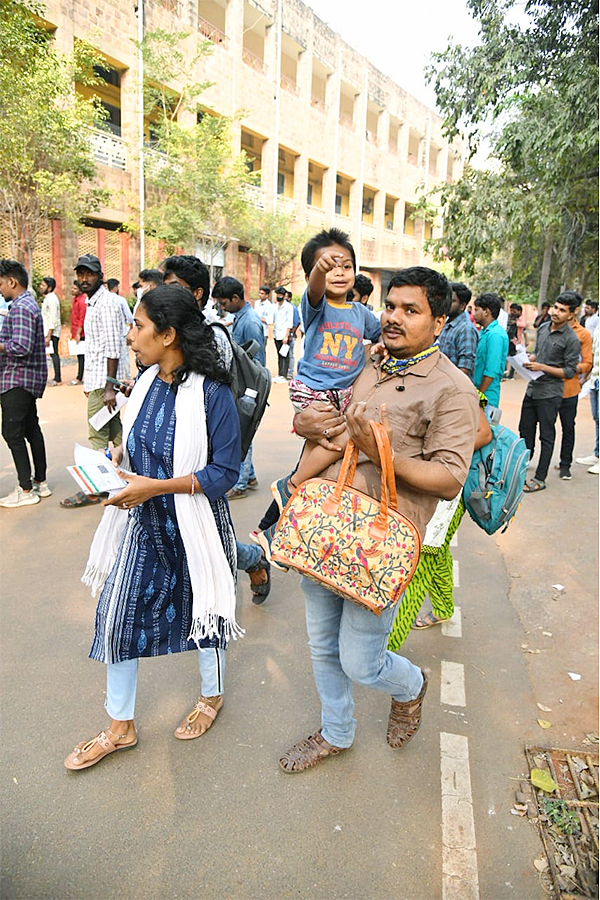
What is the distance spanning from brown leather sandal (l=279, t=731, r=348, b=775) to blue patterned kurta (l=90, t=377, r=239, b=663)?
1.99 feet

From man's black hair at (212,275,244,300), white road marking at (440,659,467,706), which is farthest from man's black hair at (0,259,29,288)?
white road marking at (440,659,467,706)

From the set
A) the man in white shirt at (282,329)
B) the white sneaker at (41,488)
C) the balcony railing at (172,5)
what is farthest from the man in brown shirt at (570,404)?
the balcony railing at (172,5)

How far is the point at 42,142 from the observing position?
13.0 metres

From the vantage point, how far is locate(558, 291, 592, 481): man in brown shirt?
6.32m

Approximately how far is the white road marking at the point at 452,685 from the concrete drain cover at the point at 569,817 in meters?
0.39

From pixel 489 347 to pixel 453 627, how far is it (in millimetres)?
2970

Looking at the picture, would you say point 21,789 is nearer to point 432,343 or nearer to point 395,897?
point 395,897

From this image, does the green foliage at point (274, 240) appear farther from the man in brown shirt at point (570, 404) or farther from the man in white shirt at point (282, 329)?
the man in brown shirt at point (570, 404)

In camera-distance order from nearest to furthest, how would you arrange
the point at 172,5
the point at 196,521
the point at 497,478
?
the point at 196,521 < the point at 497,478 < the point at 172,5

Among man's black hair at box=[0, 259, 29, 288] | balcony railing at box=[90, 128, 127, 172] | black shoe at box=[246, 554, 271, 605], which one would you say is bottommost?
black shoe at box=[246, 554, 271, 605]

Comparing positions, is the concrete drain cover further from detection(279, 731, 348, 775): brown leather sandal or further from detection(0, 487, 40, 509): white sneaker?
detection(0, 487, 40, 509): white sneaker

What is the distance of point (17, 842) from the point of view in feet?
6.70

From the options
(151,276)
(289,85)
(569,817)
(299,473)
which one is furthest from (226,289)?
(289,85)

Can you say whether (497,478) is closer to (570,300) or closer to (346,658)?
(346,658)
